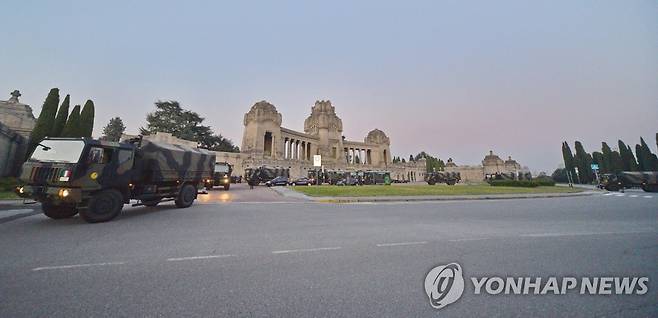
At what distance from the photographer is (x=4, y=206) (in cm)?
1110

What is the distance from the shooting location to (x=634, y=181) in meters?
28.1

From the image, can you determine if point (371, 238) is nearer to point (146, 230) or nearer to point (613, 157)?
point (146, 230)

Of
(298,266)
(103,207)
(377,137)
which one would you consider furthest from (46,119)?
(377,137)

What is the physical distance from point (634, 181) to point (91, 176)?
153 ft

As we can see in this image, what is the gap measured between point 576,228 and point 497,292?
6.43m

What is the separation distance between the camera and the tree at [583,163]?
5693cm

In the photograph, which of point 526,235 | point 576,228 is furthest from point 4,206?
point 576,228

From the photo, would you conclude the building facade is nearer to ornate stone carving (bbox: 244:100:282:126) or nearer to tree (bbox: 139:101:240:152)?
ornate stone carving (bbox: 244:100:282:126)

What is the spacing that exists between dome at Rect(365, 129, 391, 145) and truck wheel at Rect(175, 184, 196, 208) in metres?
83.2

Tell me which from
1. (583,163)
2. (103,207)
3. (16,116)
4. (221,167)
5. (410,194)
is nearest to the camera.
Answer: (103,207)

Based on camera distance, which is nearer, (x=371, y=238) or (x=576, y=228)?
(x=371, y=238)

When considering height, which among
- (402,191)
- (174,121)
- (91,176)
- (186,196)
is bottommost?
(402,191)

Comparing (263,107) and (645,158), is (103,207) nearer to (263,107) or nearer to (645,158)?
(263,107)

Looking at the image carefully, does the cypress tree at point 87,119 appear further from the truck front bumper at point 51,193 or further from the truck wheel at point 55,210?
the truck front bumper at point 51,193
